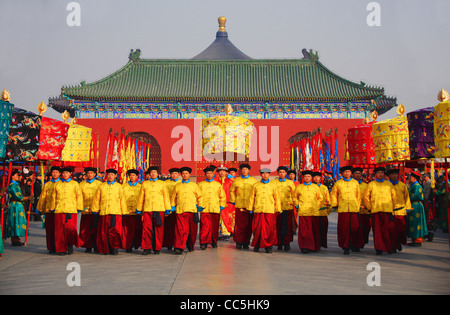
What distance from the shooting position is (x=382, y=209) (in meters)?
8.34

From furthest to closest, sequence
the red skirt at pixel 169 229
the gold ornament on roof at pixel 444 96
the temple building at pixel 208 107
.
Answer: the temple building at pixel 208 107 → the red skirt at pixel 169 229 → the gold ornament on roof at pixel 444 96

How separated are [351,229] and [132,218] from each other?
147 inches

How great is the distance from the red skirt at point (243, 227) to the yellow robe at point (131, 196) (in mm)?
1837

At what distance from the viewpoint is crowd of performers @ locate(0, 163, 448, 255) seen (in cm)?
824

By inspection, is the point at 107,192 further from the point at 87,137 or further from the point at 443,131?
the point at 443,131

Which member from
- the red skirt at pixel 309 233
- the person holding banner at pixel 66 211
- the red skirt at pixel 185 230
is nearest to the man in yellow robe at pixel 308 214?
the red skirt at pixel 309 233

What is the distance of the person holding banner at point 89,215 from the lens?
852 centimetres

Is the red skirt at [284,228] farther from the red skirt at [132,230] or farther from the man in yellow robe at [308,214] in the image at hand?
the red skirt at [132,230]

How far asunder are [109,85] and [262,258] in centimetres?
2130

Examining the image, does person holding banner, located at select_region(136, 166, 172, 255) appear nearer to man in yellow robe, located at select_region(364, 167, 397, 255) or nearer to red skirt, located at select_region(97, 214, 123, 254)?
red skirt, located at select_region(97, 214, 123, 254)

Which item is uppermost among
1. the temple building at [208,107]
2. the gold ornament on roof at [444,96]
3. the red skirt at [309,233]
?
the temple building at [208,107]

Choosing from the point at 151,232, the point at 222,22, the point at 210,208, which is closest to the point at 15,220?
the point at 151,232

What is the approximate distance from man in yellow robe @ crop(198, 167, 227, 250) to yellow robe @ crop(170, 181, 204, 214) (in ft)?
1.08
